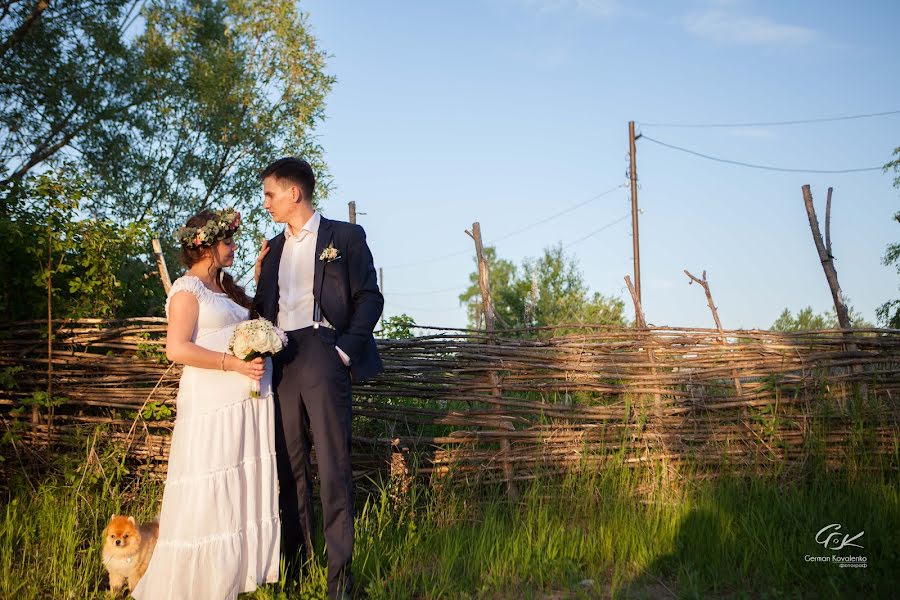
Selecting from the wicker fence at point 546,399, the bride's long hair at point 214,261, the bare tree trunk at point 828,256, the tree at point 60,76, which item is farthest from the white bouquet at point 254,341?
the tree at point 60,76

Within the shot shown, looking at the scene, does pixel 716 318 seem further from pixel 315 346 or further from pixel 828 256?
pixel 315 346

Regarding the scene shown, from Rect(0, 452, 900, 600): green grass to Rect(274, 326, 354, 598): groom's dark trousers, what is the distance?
12.3 inches

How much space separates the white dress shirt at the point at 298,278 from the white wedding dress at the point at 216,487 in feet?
0.90

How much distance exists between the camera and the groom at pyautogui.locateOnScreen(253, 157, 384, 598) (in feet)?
12.0

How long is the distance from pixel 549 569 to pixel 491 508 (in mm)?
825

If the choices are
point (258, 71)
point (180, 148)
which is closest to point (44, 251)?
point (180, 148)

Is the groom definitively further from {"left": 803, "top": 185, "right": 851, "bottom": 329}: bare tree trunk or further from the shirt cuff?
{"left": 803, "top": 185, "right": 851, "bottom": 329}: bare tree trunk

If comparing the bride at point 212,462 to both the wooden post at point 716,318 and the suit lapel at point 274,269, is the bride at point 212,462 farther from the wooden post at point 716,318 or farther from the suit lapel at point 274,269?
the wooden post at point 716,318

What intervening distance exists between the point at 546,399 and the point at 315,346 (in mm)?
2435

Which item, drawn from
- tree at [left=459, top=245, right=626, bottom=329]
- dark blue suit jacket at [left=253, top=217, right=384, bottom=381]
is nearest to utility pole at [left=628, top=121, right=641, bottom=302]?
tree at [left=459, top=245, right=626, bottom=329]

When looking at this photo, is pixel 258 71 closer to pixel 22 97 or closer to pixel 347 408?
pixel 22 97

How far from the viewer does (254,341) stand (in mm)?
3285

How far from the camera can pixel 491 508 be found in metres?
4.76

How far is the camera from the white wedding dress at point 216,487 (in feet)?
11.1
